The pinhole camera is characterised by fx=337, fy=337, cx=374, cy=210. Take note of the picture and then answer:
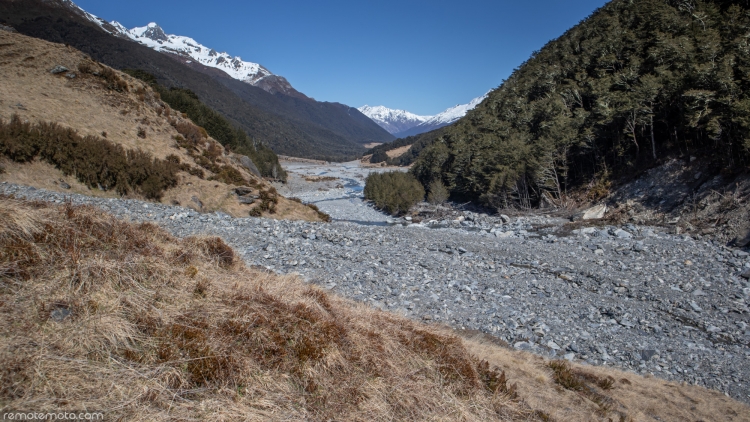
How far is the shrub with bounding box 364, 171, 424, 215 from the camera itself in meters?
40.0

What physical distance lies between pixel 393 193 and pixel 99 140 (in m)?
29.4

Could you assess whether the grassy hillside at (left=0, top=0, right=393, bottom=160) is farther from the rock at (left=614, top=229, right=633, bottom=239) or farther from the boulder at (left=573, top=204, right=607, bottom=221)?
→ the rock at (left=614, top=229, right=633, bottom=239)

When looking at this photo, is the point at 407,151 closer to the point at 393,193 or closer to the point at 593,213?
the point at 393,193

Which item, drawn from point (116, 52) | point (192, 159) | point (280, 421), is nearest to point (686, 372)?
point (280, 421)

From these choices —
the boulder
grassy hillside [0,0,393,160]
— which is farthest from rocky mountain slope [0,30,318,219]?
grassy hillside [0,0,393,160]

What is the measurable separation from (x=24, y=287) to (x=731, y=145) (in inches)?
1154

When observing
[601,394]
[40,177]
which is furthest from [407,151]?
[601,394]

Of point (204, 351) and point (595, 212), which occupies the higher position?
point (595, 212)

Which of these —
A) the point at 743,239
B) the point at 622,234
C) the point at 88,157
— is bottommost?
the point at 622,234

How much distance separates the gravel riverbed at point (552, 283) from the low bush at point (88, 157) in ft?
11.1

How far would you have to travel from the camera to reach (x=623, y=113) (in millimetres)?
27766

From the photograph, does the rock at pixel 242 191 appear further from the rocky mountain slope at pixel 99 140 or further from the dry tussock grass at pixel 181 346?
the dry tussock grass at pixel 181 346

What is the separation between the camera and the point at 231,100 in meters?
169

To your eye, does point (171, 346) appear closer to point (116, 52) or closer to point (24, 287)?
point (24, 287)
